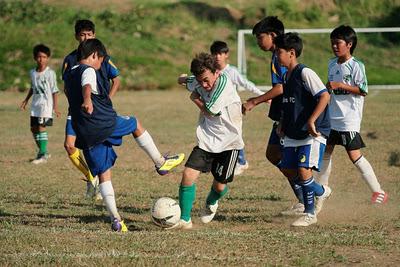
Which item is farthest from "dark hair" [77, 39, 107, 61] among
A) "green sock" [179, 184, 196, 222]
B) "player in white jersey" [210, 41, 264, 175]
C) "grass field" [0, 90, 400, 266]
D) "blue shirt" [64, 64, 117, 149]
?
"player in white jersey" [210, 41, 264, 175]

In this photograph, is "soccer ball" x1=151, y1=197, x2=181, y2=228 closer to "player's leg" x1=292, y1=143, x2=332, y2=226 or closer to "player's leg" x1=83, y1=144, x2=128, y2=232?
"player's leg" x1=83, y1=144, x2=128, y2=232

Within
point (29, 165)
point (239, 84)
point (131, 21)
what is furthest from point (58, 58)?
point (239, 84)

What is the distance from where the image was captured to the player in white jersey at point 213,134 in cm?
771

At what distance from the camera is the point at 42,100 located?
13.2 metres

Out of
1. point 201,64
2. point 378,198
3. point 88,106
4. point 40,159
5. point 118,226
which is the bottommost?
point 40,159

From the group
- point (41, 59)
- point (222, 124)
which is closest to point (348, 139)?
point (222, 124)

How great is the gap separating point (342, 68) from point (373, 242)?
7.50 feet

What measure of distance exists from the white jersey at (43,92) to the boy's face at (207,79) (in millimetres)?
5826

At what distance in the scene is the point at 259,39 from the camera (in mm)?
8469

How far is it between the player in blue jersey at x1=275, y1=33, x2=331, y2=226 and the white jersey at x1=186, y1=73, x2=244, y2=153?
0.41 metres

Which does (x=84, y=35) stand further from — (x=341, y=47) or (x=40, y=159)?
(x=40, y=159)

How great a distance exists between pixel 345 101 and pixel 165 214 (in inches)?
90.8

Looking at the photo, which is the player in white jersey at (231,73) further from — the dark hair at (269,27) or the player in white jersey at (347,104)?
the dark hair at (269,27)

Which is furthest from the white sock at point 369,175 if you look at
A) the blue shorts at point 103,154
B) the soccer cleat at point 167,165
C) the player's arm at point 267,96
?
the blue shorts at point 103,154
